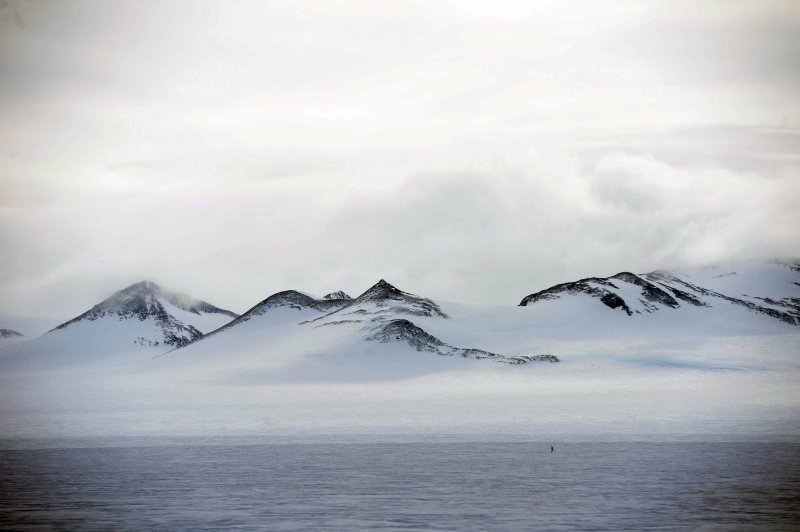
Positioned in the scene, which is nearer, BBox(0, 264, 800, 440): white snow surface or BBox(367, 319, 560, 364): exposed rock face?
BBox(0, 264, 800, 440): white snow surface

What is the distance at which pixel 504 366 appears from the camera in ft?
583

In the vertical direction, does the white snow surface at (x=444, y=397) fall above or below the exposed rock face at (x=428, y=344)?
below

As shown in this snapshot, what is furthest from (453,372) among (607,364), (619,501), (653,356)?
(619,501)

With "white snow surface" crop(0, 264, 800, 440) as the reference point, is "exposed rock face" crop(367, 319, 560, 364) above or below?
above

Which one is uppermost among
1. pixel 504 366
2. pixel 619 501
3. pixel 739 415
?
pixel 504 366

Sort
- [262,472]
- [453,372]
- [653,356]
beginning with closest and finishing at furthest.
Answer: [262,472], [453,372], [653,356]

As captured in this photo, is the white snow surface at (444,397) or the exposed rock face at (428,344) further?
the exposed rock face at (428,344)

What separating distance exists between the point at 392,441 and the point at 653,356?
10909 cm

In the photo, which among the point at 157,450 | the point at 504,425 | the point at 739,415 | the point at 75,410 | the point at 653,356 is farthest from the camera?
the point at 653,356

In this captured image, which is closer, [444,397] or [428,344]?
[444,397]

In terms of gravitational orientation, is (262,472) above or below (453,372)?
below

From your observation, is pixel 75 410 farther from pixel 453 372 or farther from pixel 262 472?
pixel 262 472

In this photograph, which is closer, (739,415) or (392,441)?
(392,441)

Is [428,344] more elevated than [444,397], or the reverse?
[428,344]
